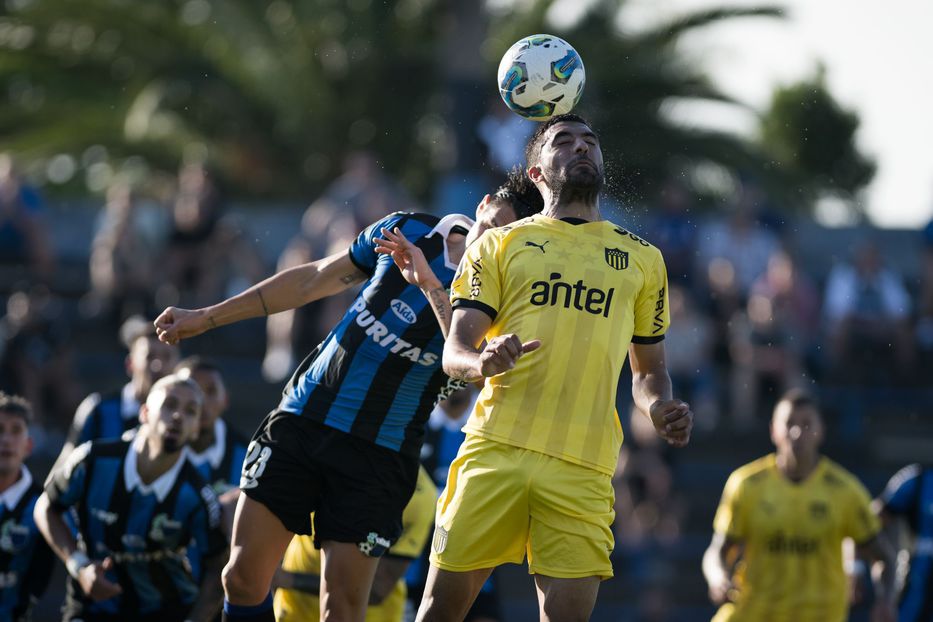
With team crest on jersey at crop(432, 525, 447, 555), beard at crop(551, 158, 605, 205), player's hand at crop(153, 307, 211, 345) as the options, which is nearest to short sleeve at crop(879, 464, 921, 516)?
beard at crop(551, 158, 605, 205)

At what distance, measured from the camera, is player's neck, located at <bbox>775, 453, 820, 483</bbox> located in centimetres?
1001

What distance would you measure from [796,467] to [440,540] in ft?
15.4

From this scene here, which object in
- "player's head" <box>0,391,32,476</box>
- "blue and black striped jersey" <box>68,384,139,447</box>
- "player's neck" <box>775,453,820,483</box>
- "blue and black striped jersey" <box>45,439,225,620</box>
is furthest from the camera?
"player's neck" <box>775,453,820,483</box>

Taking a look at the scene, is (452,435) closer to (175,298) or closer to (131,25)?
(175,298)

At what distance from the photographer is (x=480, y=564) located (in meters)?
5.81

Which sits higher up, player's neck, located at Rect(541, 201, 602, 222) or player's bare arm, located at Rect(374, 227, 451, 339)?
player's neck, located at Rect(541, 201, 602, 222)

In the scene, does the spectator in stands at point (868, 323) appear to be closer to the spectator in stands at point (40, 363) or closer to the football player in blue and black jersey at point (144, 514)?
the spectator in stands at point (40, 363)

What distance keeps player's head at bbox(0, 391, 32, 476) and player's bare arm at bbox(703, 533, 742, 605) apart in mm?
4184

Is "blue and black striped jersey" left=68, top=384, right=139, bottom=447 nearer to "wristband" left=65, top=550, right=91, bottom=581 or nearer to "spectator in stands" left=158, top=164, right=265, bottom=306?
"wristband" left=65, top=550, right=91, bottom=581

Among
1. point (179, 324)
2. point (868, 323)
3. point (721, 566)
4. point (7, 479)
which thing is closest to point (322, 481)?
point (179, 324)

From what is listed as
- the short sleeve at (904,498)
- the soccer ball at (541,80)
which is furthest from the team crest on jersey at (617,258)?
the short sleeve at (904,498)

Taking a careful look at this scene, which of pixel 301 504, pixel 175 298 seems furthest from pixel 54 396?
pixel 301 504

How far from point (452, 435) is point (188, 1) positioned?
1198 cm

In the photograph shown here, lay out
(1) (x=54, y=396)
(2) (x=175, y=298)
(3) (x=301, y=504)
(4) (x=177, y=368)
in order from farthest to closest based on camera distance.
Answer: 1. (2) (x=175, y=298)
2. (1) (x=54, y=396)
3. (4) (x=177, y=368)
4. (3) (x=301, y=504)
